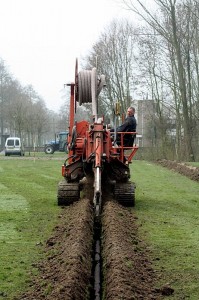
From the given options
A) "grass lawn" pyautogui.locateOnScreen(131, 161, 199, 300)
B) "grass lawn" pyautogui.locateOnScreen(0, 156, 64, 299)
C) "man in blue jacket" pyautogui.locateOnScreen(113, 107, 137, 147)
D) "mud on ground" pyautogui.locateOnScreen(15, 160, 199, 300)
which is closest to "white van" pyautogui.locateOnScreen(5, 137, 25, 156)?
"grass lawn" pyautogui.locateOnScreen(0, 156, 64, 299)

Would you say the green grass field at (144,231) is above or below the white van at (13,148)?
below

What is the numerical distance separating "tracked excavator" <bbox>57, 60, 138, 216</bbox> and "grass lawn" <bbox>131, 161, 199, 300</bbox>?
2.19 ft

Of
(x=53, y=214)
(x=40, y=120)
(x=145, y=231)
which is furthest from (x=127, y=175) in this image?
(x=40, y=120)

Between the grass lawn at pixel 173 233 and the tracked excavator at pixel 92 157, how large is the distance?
0.67 metres

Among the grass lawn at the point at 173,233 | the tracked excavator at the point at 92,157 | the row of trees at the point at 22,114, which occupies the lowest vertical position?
the grass lawn at the point at 173,233

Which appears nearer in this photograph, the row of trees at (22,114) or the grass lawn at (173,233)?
the grass lawn at (173,233)

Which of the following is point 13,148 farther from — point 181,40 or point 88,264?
point 88,264

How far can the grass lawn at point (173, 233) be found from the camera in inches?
263

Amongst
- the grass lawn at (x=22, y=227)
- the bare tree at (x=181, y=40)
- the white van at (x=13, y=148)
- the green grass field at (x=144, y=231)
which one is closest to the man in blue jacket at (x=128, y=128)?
the green grass field at (x=144, y=231)

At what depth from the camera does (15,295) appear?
239 inches

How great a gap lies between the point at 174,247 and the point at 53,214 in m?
3.69

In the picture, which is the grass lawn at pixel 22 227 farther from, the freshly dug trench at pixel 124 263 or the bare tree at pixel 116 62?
the bare tree at pixel 116 62

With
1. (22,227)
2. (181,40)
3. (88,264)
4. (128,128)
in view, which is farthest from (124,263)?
(181,40)

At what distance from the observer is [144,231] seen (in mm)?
9578
